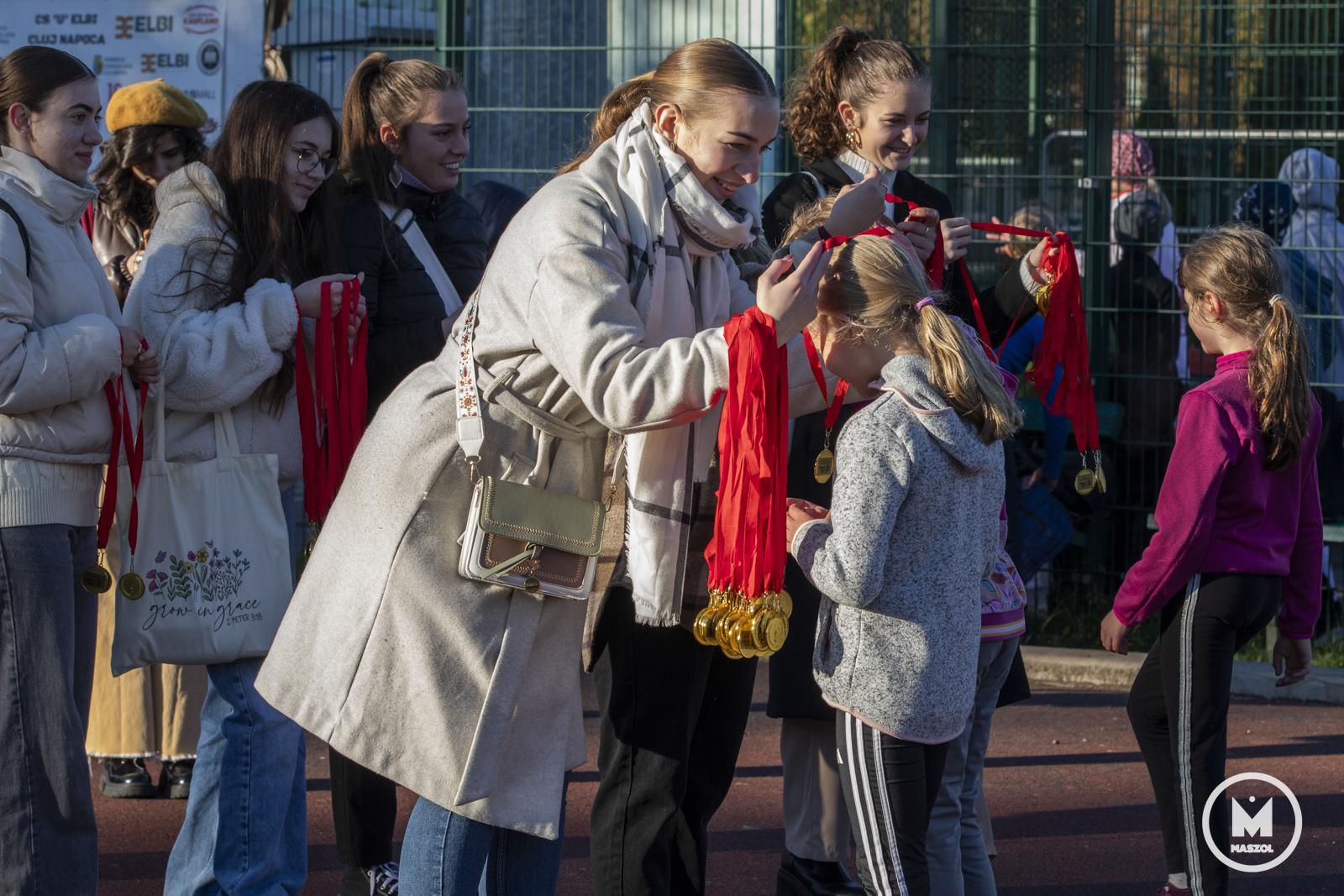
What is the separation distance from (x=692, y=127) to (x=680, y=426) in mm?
532

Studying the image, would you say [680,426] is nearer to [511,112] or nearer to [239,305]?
[239,305]

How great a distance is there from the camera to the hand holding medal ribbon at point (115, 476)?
10.2 feet

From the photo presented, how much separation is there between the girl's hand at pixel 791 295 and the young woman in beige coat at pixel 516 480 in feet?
0.05

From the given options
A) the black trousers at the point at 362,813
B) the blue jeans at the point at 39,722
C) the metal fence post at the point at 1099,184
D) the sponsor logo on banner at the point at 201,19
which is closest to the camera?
the blue jeans at the point at 39,722

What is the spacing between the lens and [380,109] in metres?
3.77

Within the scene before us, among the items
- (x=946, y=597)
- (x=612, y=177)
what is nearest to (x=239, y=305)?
(x=612, y=177)

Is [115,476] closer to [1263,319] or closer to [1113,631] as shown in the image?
[1113,631]

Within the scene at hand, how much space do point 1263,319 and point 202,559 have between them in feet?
8.35

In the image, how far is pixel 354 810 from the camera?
3455 millimetres

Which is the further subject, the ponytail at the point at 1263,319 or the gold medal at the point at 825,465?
the ponytail at the point at 1263,319

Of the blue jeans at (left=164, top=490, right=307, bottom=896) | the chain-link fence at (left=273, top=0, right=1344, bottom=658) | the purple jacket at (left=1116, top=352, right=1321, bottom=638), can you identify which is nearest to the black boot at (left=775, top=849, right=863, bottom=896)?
the purple jacket at (left=1116, top=352, right=1321, bottom=638)

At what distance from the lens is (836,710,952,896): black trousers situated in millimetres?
2697

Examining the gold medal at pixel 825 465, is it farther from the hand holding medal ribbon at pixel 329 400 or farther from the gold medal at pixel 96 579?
the gold medal at pixel 96 579

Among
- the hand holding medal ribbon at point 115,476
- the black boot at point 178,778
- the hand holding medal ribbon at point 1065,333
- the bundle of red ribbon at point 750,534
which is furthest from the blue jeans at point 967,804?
the black boot at point 178,778
